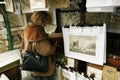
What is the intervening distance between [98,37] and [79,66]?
390 millimetres

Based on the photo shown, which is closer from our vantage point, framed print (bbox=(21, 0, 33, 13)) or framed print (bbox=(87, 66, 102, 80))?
framed print (bbox=(87, 66, 102, 80))

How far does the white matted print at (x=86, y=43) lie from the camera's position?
1.26 m

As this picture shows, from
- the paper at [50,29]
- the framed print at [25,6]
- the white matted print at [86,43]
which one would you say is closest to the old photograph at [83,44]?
the white matted print at [86,43]

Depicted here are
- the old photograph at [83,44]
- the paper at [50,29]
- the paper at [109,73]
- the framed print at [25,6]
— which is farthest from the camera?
the paper at [50,29]

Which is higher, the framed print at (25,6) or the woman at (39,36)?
the framed print at (25,6)

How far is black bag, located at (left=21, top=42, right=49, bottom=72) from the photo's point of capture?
5.38 ft

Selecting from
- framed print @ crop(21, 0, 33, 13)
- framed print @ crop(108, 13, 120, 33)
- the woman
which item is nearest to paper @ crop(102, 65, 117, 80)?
framed print @ crop(108, 13, 120, 33)

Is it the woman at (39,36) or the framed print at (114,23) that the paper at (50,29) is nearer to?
the woman at (39,36)

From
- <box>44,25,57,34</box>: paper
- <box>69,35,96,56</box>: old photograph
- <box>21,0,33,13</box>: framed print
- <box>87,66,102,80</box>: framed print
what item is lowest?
<box>87,66,102,80</box>: framed print

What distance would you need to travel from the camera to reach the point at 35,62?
64.7 inches

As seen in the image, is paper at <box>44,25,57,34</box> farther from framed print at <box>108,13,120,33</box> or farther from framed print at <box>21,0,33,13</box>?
framed print at <box>108,13,120,33</box>

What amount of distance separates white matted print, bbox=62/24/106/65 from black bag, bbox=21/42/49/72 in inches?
9.1

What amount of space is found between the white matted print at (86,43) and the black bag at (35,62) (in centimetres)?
23

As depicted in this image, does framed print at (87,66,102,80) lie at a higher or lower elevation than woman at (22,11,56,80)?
lower
